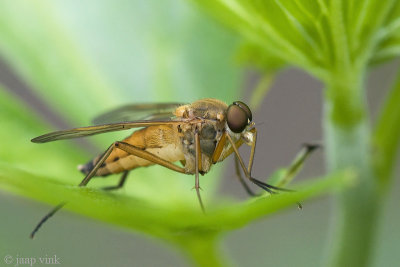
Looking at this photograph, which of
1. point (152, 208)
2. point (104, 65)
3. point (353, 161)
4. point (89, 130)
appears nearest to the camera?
point (152, 208)

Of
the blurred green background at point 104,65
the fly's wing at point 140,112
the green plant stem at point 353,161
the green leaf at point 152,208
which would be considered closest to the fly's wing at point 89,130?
the blurred green background at point 104,65

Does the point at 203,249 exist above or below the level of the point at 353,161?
below

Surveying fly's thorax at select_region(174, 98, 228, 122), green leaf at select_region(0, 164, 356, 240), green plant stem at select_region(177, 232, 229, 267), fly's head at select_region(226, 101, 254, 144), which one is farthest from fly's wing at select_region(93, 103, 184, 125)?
green leaf at select_region(0, 164, 356, 240)

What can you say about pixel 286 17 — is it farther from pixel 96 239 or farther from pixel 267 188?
pixel 96 239

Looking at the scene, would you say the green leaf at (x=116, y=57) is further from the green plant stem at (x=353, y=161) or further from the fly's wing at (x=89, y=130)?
the green plant stem at (x=353, y=161)

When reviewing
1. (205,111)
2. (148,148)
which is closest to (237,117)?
(205,111)

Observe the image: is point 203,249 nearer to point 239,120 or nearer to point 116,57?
point 239,120

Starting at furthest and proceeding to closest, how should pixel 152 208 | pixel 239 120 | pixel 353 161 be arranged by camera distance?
pixel 239 120
pixel 353 161
pixel 152 208
